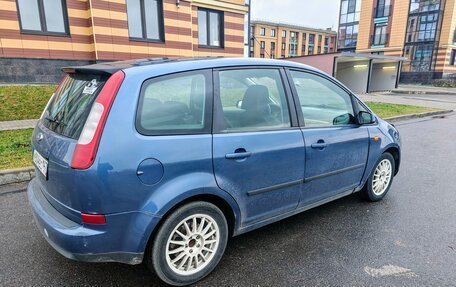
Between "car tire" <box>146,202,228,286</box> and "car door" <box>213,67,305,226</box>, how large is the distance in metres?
0.24

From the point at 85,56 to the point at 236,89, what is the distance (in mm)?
11431

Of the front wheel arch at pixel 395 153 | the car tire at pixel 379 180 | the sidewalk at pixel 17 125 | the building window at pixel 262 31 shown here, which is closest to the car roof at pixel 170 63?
the car tire at pixel 379 180

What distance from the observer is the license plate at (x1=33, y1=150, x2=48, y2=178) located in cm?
228

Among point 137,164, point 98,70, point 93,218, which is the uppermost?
point 98,70

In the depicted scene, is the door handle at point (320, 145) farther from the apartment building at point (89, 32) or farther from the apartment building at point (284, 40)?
the apartment building at point (284, 40)

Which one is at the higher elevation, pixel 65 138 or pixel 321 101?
pixel 321 101

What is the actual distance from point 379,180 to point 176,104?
2.83 meters

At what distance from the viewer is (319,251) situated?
2.81 metres

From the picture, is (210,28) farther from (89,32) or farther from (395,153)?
(395,153)

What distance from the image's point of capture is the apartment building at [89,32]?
1078cm

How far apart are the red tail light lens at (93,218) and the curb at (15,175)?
10.0 ft

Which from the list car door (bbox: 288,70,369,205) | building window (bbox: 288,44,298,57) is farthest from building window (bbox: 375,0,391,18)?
car door (bbox: 288,70,369,205)

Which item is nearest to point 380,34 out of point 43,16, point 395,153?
point 43,16

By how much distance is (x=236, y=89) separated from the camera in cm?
266
